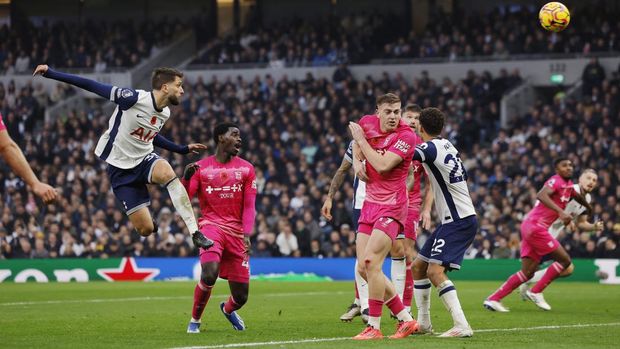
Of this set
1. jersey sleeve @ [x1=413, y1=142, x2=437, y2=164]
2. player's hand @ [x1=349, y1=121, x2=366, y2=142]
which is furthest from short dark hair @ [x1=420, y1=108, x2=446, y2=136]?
player's hand @ [x1=349, y1=121, x2=366, y2=142]

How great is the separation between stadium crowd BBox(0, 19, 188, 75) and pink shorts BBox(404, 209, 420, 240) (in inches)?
1189

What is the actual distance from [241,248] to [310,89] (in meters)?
25.4

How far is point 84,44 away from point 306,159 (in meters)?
14.5

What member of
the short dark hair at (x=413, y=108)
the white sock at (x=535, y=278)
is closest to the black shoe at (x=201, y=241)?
the short dark hair at (x=413, y=108)

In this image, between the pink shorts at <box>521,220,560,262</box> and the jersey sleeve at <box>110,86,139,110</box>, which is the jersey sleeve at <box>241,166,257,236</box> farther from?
the pink shorts at <box>521,220,560,262</box>

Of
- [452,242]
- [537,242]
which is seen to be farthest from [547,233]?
[452,242]

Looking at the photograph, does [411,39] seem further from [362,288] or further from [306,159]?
[362,288]

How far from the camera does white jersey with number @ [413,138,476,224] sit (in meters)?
12.2

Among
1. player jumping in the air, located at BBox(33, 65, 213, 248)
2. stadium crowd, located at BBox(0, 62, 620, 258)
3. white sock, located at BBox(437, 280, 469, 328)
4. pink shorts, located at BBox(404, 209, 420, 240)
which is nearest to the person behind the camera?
white sock, located at BBox(437, 280, 469, 328)

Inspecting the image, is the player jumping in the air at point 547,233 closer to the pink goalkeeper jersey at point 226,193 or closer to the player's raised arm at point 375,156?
the pink goalkeeper jersey at point 226,193

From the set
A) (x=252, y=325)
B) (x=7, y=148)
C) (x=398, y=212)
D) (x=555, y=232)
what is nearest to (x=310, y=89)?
(x=555, y=232)

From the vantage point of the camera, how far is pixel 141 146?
14.2 metres

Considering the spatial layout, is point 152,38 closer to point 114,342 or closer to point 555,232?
point 555,232

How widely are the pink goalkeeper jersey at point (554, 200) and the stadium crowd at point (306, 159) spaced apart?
30.0 feet
